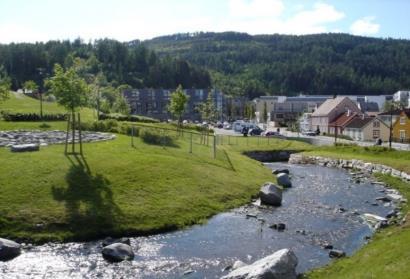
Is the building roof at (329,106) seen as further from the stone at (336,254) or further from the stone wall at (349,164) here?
the stone at (336,254)

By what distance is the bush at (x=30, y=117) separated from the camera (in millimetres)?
65375

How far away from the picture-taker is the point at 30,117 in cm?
6681

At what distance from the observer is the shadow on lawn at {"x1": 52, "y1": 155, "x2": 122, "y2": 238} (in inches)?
1144

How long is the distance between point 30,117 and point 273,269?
5496cm

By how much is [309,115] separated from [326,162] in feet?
300

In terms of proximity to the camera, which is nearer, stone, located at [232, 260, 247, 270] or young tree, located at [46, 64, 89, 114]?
stone, located at [232, 260, 247, 270]

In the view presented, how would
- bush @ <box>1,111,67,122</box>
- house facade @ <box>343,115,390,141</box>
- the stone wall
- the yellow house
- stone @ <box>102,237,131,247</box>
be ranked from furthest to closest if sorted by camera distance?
1. house facade @ <box>343,115,390,141</box>
2. the yellow house
3. bush @ <box>1,111,67,122</box>
4. the stone wall
5. stone @ <box>102,237,131,247</box>

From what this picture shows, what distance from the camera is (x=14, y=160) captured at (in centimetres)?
3766

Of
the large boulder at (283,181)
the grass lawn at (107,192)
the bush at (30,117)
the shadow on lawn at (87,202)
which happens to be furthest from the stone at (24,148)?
the bush at (30,117)

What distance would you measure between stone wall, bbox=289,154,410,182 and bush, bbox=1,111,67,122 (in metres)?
37.0

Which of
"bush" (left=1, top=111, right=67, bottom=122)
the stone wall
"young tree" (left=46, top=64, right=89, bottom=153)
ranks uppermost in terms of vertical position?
"young tree" (left=46, top=64, right=89, bottom=153)

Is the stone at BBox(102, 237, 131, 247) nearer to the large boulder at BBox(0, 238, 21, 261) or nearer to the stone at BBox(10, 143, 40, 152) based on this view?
the large boulder at BBox(0, 238, 21, 261)

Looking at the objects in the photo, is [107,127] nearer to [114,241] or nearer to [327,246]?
[114,241]

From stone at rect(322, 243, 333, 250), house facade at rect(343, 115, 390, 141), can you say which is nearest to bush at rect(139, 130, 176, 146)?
stone at rect(322, 243, 333, 250)
